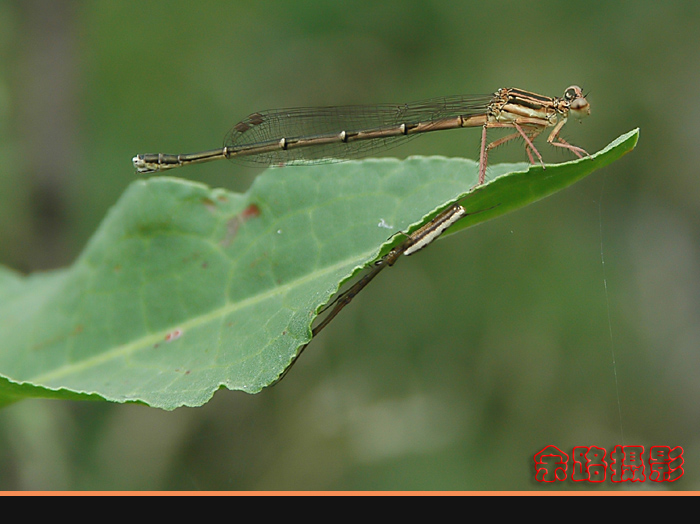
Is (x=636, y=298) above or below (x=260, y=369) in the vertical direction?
above

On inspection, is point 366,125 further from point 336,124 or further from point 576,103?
point 576,103

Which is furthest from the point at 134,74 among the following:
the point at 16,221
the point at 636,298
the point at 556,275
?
the point at 636,298

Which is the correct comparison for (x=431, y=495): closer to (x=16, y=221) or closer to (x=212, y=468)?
(x=212, y=468)

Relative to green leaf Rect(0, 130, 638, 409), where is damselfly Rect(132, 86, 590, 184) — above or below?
above

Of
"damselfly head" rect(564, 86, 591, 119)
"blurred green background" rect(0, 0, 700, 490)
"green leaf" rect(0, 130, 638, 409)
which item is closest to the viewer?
"green leaf" rect(0, 130, 638, 409)

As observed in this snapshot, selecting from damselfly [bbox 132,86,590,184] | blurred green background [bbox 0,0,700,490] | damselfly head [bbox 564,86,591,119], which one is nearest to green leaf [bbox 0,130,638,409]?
damselfly [bbox 132,86,590,184]

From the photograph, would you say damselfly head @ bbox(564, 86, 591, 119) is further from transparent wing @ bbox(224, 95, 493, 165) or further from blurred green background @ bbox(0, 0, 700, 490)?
blurred green background @ bbox(0, 0, 700, 490)

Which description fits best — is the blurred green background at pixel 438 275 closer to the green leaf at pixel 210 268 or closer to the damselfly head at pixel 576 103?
the damselfly head at pixel 576 103
